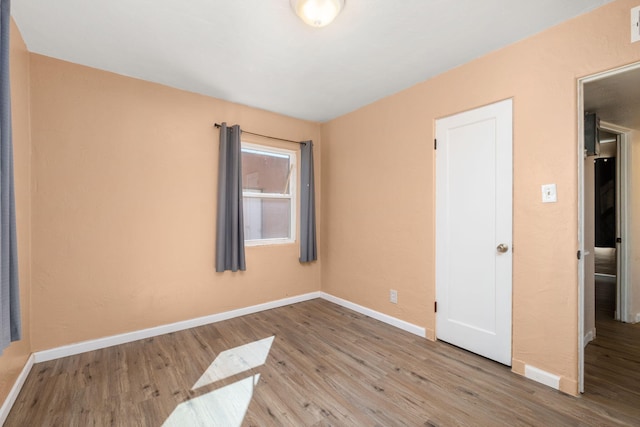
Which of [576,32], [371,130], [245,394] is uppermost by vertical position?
[576,32]

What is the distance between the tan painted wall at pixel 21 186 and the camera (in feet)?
6.17

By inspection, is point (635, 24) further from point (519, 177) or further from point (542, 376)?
point (542, 376)

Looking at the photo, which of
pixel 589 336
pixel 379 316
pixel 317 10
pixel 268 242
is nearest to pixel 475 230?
pixel 379 316

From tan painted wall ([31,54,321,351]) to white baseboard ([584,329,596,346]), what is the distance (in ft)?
11.5

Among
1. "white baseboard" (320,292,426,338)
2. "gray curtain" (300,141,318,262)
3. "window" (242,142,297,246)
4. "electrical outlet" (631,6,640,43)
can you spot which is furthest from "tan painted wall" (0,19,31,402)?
"electrical outlet" (631,6,640,43)

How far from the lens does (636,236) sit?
309cm

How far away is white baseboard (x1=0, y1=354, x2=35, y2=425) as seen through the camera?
66.1 inches

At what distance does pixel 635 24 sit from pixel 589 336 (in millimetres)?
2606

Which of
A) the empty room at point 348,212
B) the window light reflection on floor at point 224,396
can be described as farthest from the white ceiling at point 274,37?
the window light reflection on floor at point 224,396

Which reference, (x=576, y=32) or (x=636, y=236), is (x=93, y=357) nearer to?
(x=576, y=32)

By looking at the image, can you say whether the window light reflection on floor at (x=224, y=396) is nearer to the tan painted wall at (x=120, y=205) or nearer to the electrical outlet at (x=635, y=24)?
the tan painted wall at (x=120, y=205)

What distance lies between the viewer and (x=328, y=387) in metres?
2.01

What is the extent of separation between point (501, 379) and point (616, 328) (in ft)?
6.59

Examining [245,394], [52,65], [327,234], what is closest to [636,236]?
[327,234]
